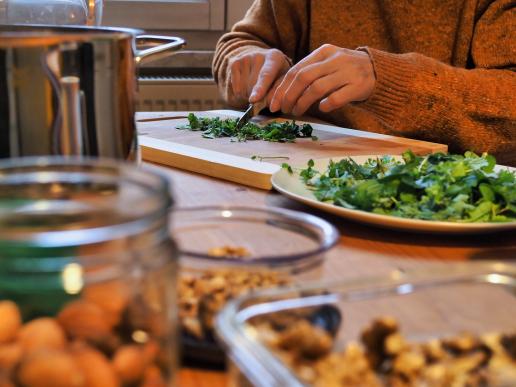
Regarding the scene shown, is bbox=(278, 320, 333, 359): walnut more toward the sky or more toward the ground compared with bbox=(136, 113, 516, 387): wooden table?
more toward the sky

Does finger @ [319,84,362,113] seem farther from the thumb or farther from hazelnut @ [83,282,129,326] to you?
hazelnut @ [83,282,129,326]

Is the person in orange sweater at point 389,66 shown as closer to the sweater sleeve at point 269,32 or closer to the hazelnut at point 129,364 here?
the sweater sleeve at point 269,32

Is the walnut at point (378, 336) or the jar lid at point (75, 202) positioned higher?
the jar lid at point (75, 202)

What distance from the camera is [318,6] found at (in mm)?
1870

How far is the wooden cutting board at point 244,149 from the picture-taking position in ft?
3.22

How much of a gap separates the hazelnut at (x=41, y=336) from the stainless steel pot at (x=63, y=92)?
9.6 inches

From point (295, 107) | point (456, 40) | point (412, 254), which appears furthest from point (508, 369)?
point (456, 40)

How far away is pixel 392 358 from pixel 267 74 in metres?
1.16

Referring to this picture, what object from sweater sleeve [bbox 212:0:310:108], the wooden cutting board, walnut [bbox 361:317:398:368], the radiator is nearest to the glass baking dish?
walnut [bbox 361:317:398:368]

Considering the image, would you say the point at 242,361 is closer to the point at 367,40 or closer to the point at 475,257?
the point at 475,257

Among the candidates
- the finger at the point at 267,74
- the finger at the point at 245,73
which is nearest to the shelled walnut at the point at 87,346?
the finger at the point at 267,74

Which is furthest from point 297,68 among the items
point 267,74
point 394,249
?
point 394,249

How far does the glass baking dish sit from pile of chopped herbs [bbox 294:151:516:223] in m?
0.32

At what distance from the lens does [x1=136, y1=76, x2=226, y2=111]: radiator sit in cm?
276
